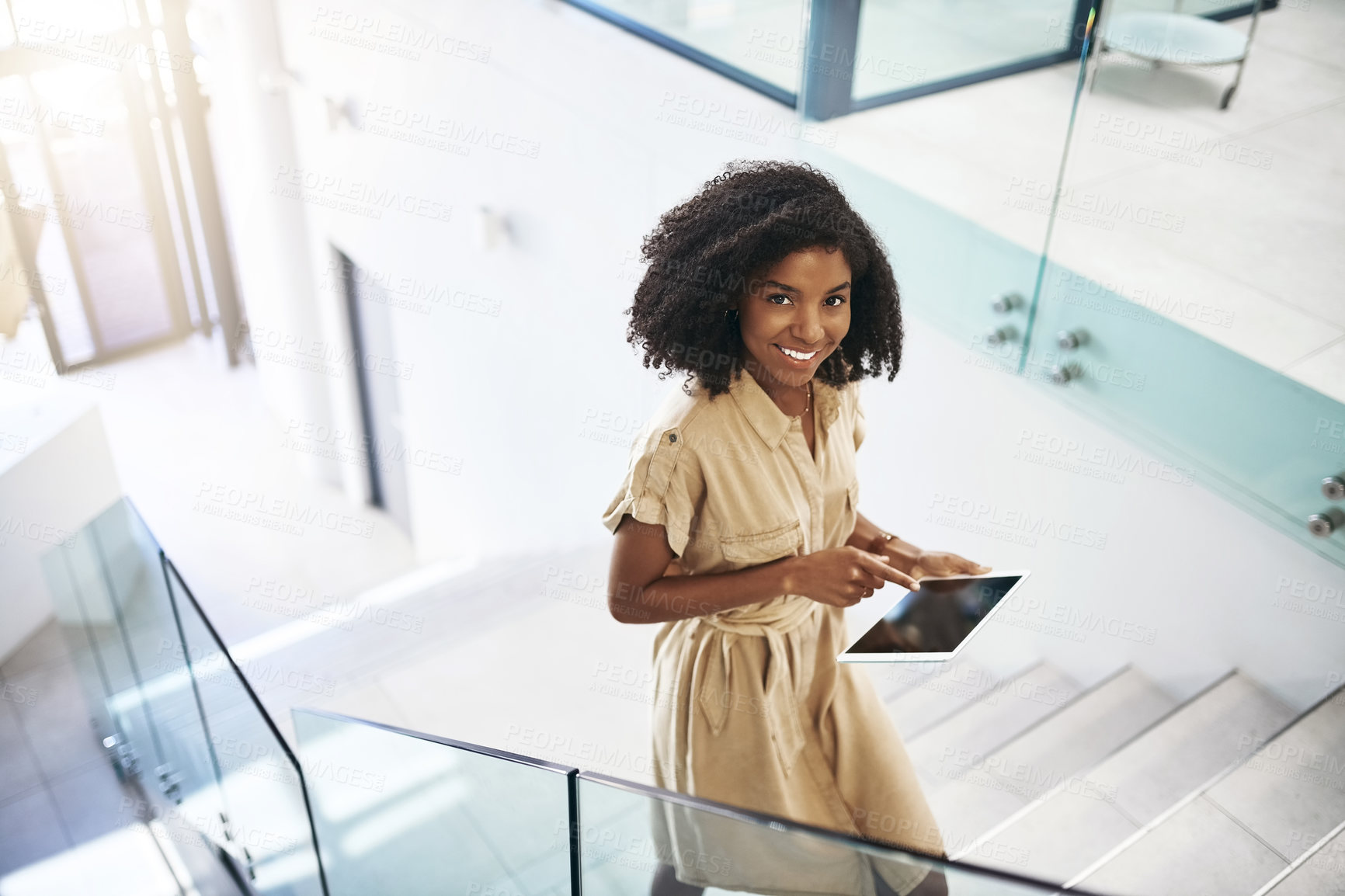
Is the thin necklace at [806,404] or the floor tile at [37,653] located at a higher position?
the thin necklace at [806,404]

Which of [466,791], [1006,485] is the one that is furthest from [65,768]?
[1006,485]

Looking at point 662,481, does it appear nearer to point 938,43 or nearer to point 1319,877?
point 1319,877

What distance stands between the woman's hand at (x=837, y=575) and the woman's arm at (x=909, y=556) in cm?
21

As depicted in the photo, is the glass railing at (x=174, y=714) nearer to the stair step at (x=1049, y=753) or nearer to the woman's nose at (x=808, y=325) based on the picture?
the woman's nose at (x=808, y=325)

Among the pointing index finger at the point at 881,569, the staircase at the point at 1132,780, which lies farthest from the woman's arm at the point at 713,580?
the staircase at the point at 1132,780

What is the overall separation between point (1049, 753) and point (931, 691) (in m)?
0.75

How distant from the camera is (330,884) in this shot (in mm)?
3209

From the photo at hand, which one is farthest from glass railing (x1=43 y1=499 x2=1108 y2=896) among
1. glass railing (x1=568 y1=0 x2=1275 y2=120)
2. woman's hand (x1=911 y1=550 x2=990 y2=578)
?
glass railing (x1=568 y1=0 x2=1275 y2=120)

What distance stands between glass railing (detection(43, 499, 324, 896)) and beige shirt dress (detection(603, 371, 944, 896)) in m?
1.22

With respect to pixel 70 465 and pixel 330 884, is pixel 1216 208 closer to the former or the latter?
pixel 330 884

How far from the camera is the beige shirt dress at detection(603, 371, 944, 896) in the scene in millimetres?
1863

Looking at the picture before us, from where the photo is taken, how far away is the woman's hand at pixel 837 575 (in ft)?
6.21

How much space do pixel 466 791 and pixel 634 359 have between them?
10.9 feet

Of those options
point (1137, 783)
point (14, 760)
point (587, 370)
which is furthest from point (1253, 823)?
point (14, 760)
